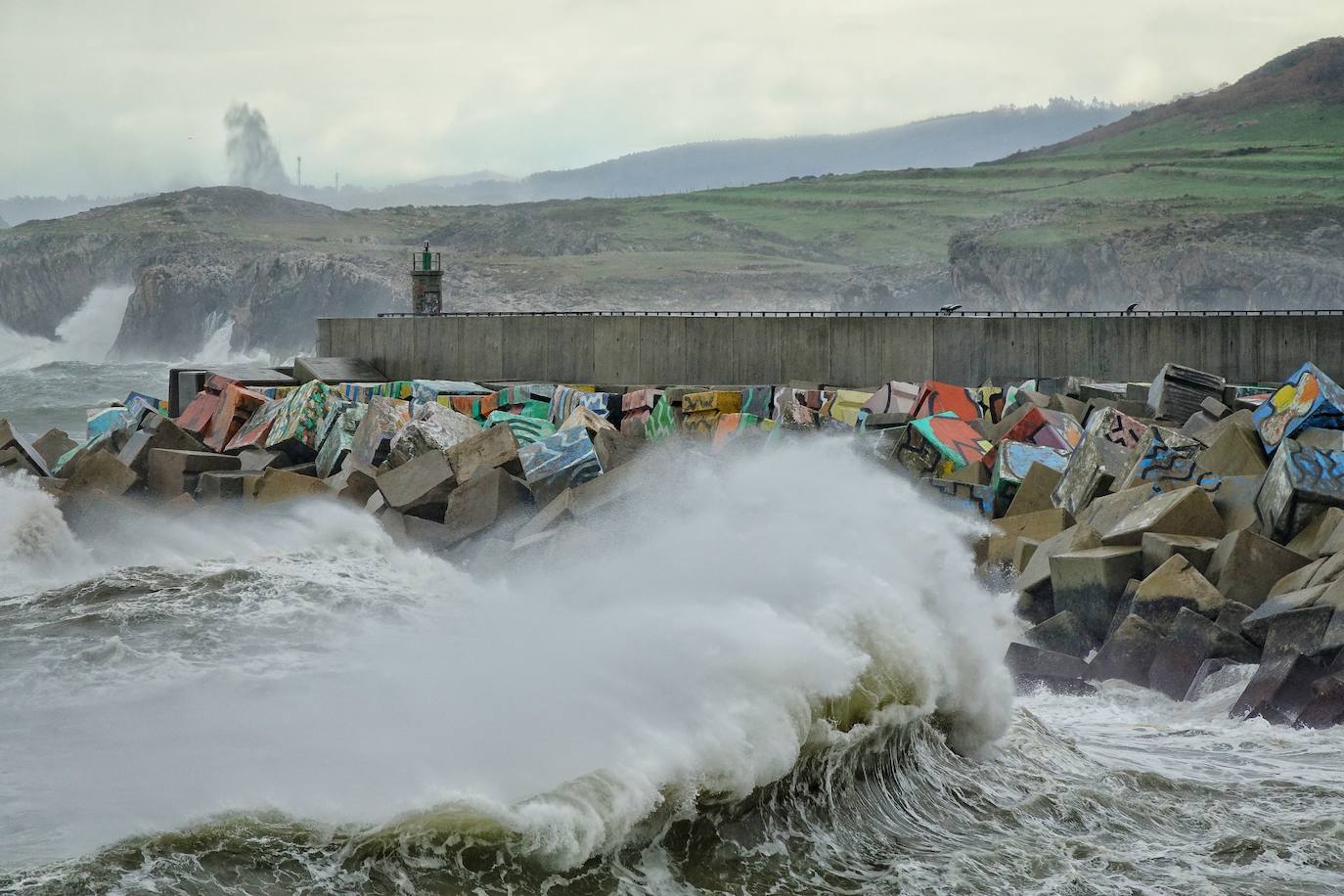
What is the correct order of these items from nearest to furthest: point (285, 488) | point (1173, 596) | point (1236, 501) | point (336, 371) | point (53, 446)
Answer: point (1173, 596) → point (1236, 501) → point (285, 488) → point (53, 446) → point (336, 371)

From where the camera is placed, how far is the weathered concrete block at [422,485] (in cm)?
1301

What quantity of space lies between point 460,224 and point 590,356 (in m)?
109

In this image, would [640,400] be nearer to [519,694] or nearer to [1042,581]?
[1042,581]

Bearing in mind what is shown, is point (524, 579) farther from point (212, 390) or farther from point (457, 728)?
point (212, 390)

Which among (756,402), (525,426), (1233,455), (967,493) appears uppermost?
(756,402)

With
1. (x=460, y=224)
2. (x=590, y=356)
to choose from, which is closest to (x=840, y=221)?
(x=460, y=224)

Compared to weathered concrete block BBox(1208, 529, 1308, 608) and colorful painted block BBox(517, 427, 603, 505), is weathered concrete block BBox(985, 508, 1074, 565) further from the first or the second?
colorful painted block BBox(517, 427, 603, 505)

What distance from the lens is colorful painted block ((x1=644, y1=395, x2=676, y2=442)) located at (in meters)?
15.0

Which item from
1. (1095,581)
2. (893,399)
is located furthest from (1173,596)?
(893,399)

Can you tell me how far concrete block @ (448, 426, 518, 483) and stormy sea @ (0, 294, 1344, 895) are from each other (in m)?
3.68

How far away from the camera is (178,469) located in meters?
14.3

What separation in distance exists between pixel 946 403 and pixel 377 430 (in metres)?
5.70

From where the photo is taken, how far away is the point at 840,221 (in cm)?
11344

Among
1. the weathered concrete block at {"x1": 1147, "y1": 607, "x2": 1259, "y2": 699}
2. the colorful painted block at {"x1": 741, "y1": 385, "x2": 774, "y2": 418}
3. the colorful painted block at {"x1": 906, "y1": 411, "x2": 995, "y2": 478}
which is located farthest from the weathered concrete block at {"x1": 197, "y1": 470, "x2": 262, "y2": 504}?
the weathered concrete block at {"x1": 1147, "y1": 607, "x2": 1259, "y2": 699}
